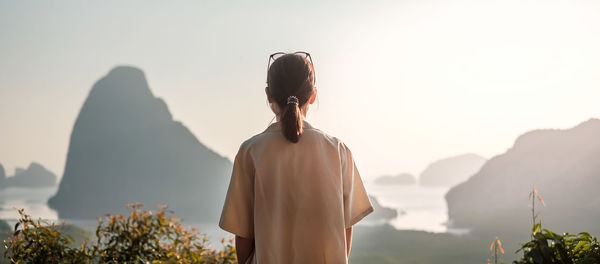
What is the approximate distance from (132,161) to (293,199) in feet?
160

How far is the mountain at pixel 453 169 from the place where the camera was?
11.5 metres

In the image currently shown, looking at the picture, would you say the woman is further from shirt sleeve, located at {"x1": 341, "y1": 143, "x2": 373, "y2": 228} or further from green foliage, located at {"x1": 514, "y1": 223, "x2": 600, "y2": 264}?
green foliage, located at {"x1": 514, "y1": 223, "x2": 600, "y2": 264}

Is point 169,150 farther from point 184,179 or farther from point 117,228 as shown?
point 117,228

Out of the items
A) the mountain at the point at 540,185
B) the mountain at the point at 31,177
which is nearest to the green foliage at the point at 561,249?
the mountain at the point at 540,185

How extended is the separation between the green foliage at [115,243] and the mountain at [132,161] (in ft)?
121

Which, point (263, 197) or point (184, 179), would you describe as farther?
point (184, 179)

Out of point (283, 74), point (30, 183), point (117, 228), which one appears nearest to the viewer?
point (283, 74)

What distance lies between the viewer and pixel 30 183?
71.5ft

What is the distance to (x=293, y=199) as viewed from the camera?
1.54 meters

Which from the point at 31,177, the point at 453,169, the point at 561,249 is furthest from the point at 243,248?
the point at 31,177

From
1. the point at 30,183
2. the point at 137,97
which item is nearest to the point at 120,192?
the point at 137,97

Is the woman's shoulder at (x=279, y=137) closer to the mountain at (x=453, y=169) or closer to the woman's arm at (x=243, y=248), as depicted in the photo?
the woman's arm at (x=243, y=248)

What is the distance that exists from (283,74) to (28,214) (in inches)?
88.9

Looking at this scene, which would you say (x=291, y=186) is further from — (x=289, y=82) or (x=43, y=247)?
(x=43, y=247)
